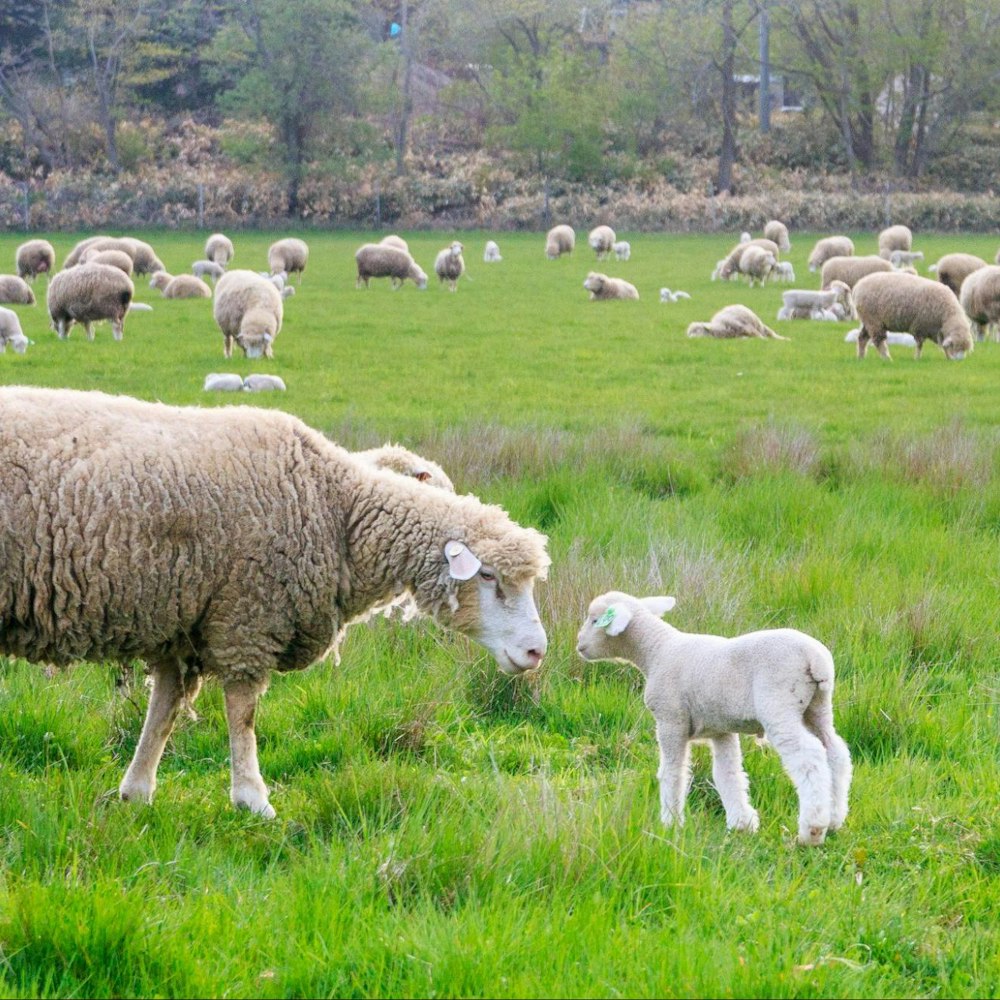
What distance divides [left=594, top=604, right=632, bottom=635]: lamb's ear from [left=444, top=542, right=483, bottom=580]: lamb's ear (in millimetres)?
511

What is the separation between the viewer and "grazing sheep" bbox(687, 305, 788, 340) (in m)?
21.9

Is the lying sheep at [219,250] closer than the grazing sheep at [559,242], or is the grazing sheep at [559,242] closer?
the lying sheep at [219,250]

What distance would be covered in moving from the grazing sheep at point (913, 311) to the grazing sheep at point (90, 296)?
11.4 metres

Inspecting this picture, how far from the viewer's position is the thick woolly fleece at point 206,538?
4520mm

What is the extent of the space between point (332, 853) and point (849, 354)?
1752 cm

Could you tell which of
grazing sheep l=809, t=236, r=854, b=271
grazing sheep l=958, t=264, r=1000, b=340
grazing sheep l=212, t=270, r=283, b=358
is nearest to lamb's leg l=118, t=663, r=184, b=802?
grazing sheep l=212, t=270, r=283, b=358

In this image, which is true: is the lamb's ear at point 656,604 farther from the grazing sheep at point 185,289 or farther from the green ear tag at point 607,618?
the grazing sheep at point 185,289

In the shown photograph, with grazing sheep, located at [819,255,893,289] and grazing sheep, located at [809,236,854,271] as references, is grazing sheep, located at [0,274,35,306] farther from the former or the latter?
grazing sheep, located at [809,236,854,271]

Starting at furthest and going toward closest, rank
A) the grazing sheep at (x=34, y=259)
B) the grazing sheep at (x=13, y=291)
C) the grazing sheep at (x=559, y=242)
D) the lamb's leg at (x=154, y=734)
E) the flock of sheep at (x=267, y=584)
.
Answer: the grazing sheep at (x=559, y=242)
the grazing sheep at (x=34, y=259)
the grazing sheep at (x=13, y=291)
the lamb's leg at (x=154, y=734)
the flock of sheep at (x=267, y=584)

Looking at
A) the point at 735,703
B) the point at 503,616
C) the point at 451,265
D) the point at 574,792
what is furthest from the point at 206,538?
the point at 451,265

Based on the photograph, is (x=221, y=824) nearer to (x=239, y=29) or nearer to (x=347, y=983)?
(x=347, y=983)

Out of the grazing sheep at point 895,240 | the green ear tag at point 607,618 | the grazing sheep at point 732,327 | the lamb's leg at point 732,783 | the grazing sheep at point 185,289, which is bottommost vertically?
the grazing sheep at point 185,289

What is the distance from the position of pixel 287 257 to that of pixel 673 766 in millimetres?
29908

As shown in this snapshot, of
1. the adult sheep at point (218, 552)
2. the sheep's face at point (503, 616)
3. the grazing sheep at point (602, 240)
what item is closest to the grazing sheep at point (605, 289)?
the grazing sheep at point (602, 240)
